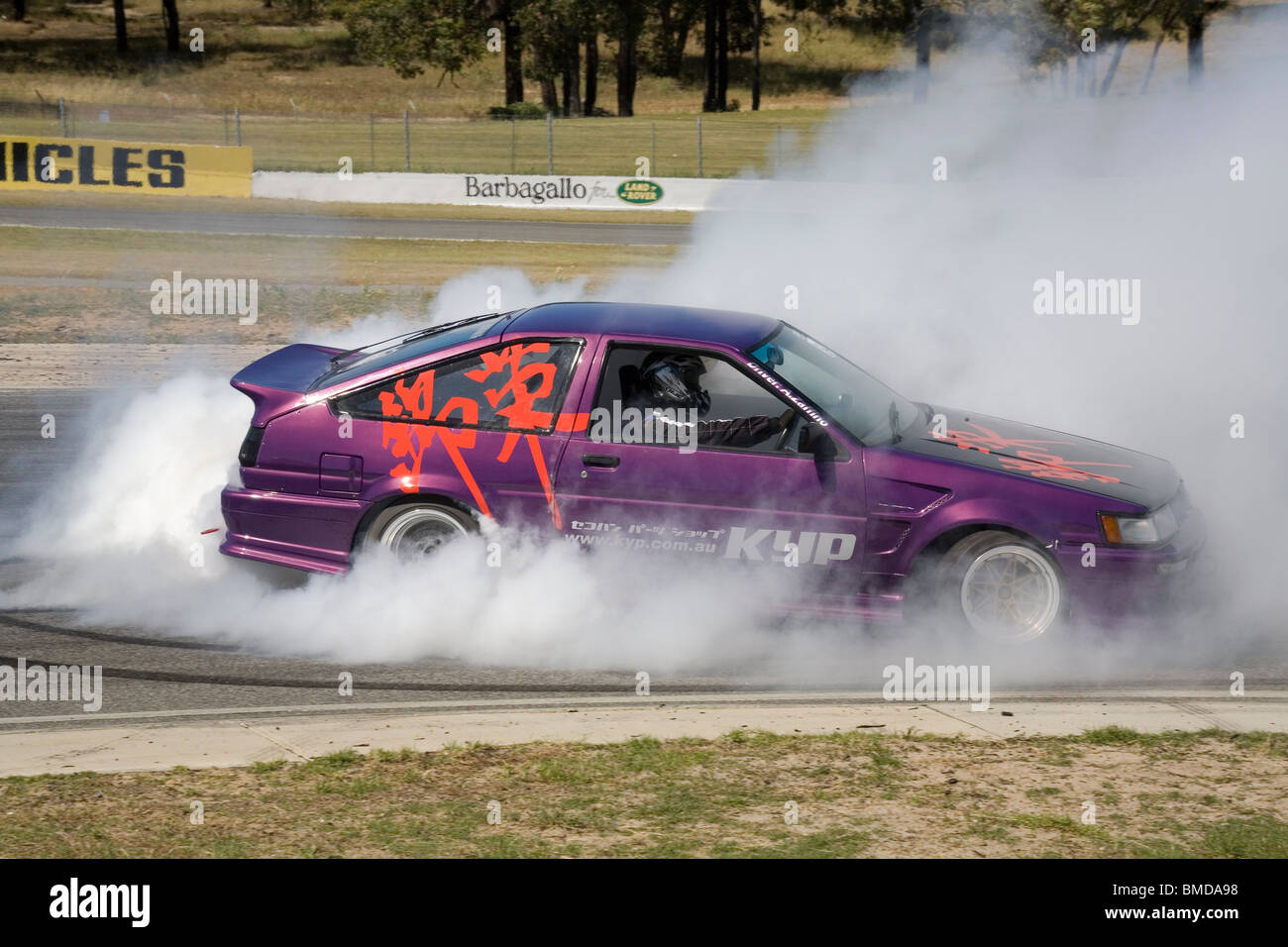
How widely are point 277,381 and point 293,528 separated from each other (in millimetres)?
795

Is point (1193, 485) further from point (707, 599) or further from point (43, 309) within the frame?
point (43, 309)

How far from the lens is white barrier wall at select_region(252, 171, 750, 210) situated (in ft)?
103

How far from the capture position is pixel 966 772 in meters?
5.24

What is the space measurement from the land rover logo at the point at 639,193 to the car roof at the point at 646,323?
24743 mm

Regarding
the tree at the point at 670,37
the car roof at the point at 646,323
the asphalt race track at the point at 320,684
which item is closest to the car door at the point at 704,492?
the car roof at the point at 646,323

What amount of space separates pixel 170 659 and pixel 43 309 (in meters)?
11.8

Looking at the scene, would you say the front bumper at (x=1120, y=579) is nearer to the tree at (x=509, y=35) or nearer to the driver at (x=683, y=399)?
the driver at (x=683, y=399)

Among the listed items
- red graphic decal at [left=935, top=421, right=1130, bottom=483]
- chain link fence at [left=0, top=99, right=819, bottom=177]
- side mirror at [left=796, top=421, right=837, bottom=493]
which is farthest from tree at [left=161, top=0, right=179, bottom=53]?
side mirror at [left=796, top=421, right=837, bottom=493]

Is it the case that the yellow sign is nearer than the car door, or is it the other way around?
the car door

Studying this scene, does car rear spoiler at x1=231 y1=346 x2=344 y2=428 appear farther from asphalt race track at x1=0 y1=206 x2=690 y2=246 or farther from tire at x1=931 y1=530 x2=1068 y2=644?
asphalt race track at x1=0 y1=206 x2=690 y2=246

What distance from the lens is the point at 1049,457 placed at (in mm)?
6957

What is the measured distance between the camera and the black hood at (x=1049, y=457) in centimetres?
659

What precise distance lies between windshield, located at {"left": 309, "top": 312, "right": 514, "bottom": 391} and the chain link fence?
74.7 feet
